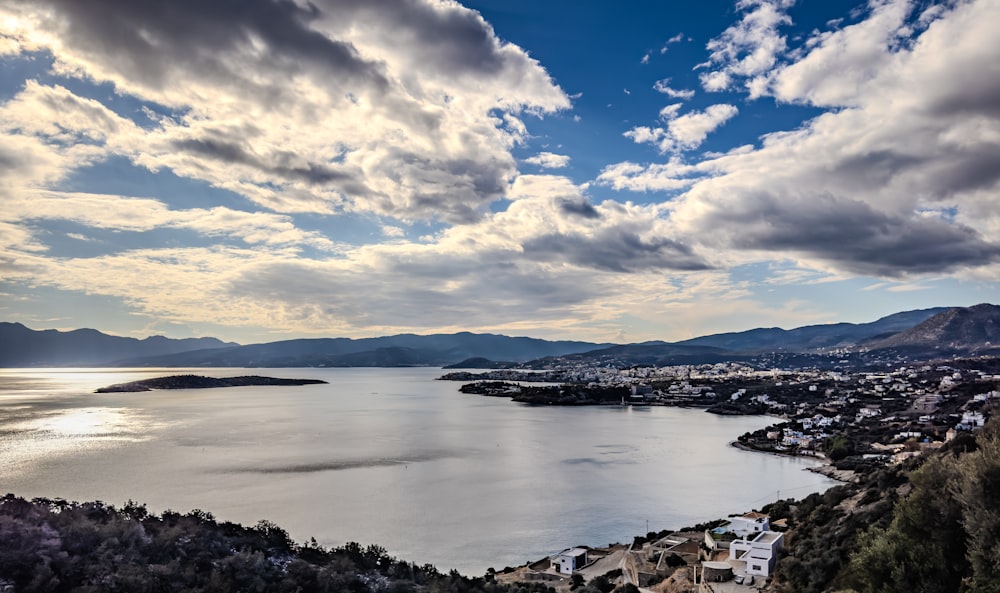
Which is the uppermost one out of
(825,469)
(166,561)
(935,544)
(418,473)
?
(935,544)

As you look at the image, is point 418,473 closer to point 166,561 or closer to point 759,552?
point 759,552

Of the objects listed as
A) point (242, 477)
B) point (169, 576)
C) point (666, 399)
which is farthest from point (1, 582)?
point (666, 399)

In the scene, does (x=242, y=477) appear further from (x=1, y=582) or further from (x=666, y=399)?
(x=666, y=399)

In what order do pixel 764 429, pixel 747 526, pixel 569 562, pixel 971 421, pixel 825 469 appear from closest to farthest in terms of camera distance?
pixel 569 562
pixel 747 526
pixel 825 469
pixel 971 421
pixel 764 429

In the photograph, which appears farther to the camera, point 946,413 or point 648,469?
point 946,413

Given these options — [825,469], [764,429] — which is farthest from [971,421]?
[825,469]

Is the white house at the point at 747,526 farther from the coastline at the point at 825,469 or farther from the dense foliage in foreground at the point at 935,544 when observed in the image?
the coastline at the point at 825,469
